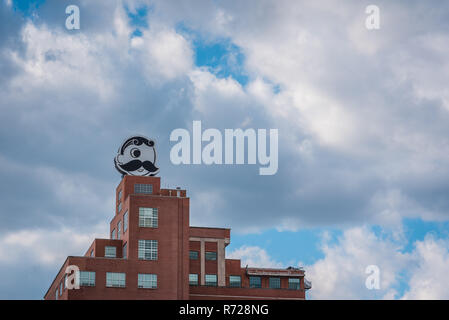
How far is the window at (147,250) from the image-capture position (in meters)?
118

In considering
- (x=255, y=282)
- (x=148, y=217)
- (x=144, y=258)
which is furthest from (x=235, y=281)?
(x=144, y=258)

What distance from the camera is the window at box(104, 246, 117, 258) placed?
12175cm

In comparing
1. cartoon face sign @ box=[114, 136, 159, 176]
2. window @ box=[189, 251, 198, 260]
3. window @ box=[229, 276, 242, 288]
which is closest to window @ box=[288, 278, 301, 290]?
window @ box=[229, 276, 242, 288]

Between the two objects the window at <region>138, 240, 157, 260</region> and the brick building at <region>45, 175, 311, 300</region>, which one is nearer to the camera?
the brick building at <region>45, 175, 311, 300</region>

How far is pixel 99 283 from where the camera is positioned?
113 m

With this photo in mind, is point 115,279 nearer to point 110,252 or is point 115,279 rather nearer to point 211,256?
point 110,252

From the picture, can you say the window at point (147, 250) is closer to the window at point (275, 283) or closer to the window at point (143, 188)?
the window at point (143, 188)

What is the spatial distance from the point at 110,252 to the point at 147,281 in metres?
9.84

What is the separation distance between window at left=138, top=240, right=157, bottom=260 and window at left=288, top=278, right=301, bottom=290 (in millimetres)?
41164

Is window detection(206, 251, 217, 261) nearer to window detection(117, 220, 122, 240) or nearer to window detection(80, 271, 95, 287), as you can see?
window detection(117, 220, 122, 240)

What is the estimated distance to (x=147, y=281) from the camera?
4567 inches
